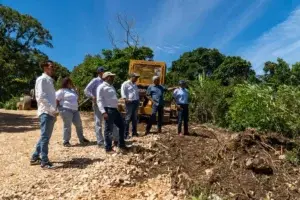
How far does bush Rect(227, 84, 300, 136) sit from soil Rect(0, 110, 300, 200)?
0.49m

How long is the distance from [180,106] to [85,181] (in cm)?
415

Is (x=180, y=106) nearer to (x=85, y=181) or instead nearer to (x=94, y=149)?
(x=94, y=149)

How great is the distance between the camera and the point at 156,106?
988cm

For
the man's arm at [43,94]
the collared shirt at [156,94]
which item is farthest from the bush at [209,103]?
the man's arm at [43,94]

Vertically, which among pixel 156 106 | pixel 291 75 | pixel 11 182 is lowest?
pixel 11 182

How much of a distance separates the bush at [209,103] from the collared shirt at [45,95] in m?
8.95

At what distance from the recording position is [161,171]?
7113 mm

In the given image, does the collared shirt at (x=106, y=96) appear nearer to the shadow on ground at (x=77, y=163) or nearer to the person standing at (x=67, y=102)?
the shadow on ground at (x=77, y=163)

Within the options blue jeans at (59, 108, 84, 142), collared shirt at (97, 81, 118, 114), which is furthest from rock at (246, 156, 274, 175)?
blue jeans at (59, 108, 84, 142)

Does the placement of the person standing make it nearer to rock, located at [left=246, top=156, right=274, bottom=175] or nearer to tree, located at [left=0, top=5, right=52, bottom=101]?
rock, located at [left=246, top=156, right=274, bottom=175]

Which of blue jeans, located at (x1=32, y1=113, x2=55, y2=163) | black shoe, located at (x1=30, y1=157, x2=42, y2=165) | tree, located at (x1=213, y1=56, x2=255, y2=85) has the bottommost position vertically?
black shoe, located at (x1=30, y1=157, x2=42, y2=165)

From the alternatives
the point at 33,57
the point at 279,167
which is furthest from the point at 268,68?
the point at 279,167

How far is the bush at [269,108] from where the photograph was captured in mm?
8898

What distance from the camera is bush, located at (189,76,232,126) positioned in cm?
1494
